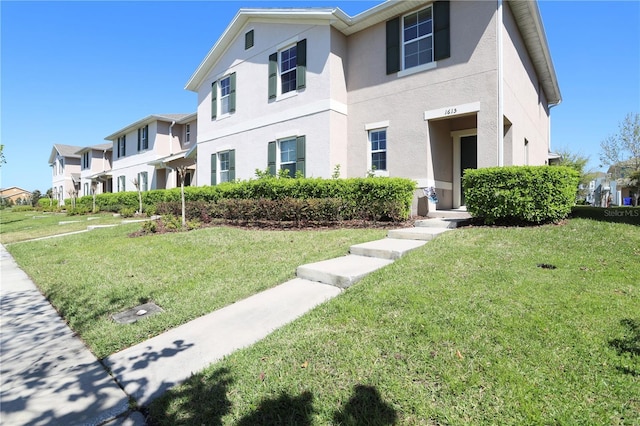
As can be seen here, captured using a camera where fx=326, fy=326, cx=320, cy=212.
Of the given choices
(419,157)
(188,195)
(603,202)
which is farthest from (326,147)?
(603,202)

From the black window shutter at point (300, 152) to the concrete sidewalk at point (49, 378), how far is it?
9156mm

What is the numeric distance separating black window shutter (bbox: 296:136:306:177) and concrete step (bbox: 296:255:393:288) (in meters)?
7.22

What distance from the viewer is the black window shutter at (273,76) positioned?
543 inches

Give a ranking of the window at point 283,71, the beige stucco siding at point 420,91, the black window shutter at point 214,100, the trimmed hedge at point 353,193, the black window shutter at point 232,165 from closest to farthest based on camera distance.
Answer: the beige stucco siding at point 420,91 → the trimmed hedge at point 353,193 → the window at point 283,71 → the black window shutter at point 232,165 → the black window shutter at point 214,100

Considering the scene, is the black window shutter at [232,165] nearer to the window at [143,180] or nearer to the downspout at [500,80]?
the downspout at [500,80]

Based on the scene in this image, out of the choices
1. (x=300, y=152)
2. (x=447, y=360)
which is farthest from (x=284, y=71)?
(x=447, y=360)

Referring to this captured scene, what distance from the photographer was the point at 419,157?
34.2 feet

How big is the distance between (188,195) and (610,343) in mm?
15725

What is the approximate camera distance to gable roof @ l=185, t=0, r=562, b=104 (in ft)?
34.1

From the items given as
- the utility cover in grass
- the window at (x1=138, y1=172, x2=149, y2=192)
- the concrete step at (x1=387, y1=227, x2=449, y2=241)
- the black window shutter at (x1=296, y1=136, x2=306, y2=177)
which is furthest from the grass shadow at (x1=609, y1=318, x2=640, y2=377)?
the window at (x1=138, y1=172, x2=149, y2=192)

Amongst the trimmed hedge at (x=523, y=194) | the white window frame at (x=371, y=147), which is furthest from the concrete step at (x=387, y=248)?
the white window frame at (x=371, y=147)

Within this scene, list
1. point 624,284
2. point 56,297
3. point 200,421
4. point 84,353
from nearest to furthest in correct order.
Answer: point 200,421 → point 84,353 → point 624,284 → point 56,297

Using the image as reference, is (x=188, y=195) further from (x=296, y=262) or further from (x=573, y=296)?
(x=573, y=296)

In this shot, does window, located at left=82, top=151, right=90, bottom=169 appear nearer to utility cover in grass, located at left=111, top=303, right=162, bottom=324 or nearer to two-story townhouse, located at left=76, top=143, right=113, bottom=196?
two-story townhouse, located at left=76, top=143, right=113, bottom=196
